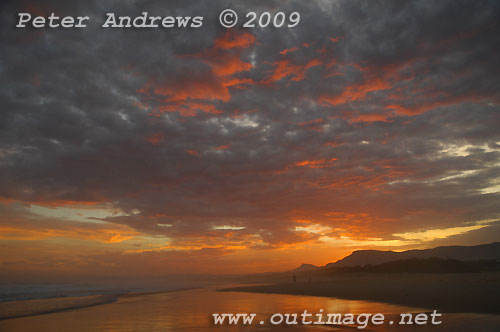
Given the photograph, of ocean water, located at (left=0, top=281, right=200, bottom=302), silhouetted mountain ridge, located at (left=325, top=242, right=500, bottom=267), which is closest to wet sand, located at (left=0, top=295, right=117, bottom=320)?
ocean water, located at (left=0, top=281, right=200, bottom=302)

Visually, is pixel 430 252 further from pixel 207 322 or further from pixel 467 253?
pixel 207 322

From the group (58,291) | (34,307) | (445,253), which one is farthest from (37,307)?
(445,253)

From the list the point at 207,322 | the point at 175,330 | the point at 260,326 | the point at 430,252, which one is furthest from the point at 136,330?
the point at 430,252

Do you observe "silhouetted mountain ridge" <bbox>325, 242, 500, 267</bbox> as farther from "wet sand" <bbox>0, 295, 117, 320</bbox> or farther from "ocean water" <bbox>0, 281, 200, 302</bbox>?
"wet sand" <bbox>0, 295, 117, 320</bbox>

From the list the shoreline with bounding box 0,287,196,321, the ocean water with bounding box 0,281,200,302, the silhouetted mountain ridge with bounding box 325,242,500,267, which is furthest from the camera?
the silhouetted mountain ridge with bounding box 325,242,500,267

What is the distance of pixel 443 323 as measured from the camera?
1523cm

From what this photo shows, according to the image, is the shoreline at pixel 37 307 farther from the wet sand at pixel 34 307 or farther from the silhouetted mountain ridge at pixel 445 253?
the silhouetted mountain ridge at pixel 445 253

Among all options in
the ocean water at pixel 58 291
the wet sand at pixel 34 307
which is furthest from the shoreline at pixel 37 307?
the ocean water at pixel 58 291

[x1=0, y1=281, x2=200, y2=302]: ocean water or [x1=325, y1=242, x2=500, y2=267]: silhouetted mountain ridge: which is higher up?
[x1=0, y1=281, x2=200, y2=302]: ocean water

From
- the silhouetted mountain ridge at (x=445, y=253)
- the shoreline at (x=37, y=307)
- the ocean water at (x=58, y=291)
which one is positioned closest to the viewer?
the shoreline at (x=37, y=307)

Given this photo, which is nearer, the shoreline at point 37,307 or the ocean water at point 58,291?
the shoreline at point 37,307

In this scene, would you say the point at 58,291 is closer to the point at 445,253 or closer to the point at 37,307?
the point at 37,307

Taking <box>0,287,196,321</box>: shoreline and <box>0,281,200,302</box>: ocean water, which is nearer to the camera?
<box>0,287,196,321</box>: shoreline

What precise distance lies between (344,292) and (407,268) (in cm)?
4349
